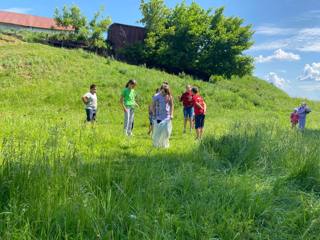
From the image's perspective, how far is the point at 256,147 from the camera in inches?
267

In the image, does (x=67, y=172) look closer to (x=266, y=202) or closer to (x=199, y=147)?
(x=266, y=202)

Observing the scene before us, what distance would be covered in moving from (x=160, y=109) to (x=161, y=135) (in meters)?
0.96

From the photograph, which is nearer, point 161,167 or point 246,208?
point 246,208

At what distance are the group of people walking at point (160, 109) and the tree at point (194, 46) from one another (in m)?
26.6

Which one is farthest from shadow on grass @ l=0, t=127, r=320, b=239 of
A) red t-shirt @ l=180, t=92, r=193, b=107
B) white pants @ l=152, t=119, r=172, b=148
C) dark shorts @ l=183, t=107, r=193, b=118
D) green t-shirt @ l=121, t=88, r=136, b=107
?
dark shorts @ l=183, t=107, r=193, b=118

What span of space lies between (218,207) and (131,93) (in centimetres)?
756

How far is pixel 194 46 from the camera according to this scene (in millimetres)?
40531

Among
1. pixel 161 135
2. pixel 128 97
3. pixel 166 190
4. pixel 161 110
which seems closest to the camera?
pixel 166 190

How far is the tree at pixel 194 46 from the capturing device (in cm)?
4012

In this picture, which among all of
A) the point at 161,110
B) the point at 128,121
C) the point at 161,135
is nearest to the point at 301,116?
the point at 128,121

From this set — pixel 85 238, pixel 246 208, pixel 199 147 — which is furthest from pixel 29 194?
pixel 199 147

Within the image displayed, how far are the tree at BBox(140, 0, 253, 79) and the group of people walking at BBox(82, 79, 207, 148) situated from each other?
2663 cm

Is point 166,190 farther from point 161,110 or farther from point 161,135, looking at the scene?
point 161,110

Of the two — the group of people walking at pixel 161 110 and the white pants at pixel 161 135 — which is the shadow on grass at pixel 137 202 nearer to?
the white pants at pixel 161 135
